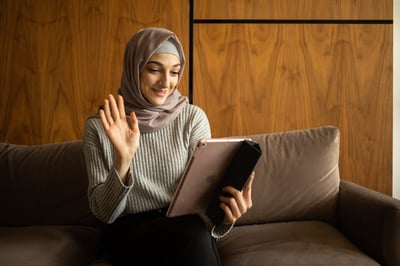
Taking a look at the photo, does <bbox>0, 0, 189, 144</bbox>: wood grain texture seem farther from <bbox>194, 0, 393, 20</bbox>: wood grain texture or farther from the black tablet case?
the black tablet case

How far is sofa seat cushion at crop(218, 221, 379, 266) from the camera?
55.8 inches

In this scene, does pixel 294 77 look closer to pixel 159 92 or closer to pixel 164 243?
pixel 159 92

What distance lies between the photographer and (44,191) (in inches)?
73.8

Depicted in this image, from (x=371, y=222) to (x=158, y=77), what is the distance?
101 centimetres

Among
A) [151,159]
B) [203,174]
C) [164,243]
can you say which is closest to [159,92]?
[151,159]

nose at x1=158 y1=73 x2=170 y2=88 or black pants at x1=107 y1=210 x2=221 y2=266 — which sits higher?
nose at x1=158 y1=73 x2=170 y2=88

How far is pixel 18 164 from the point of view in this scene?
1917mm

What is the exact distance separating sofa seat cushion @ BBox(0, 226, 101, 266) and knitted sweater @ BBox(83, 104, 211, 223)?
0.24 m

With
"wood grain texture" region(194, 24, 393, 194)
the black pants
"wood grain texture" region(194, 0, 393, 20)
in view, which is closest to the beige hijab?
the black pants

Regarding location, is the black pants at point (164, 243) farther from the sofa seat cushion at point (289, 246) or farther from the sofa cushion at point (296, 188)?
the sofa cushion at point (296, 188)

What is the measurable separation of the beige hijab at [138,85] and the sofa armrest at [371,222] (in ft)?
2.81

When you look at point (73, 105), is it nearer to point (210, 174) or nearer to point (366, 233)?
point (210, 174)

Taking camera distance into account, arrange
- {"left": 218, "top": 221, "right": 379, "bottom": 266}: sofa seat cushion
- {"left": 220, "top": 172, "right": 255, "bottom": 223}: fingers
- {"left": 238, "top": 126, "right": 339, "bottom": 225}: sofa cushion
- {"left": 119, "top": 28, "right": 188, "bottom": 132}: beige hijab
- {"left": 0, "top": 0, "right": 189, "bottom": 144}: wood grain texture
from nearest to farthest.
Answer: {"left": 220, "top": 172, "right": 255, "bottom": 223}: fingers < {"left": 218, "top": 221, "right": 379, "bottom": 266}: sofa seat cushion < {"left": 119, "top": 28, "right": 188, "bottom": 132}: beige hijab < {"left": 238, "top": 126, "right": 339, "bottom": 225}: sofa cushion < {"left": 0, "top": 0, "right": 189, "bottom": 144}: wood grain texture

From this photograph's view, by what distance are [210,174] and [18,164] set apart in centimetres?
115
